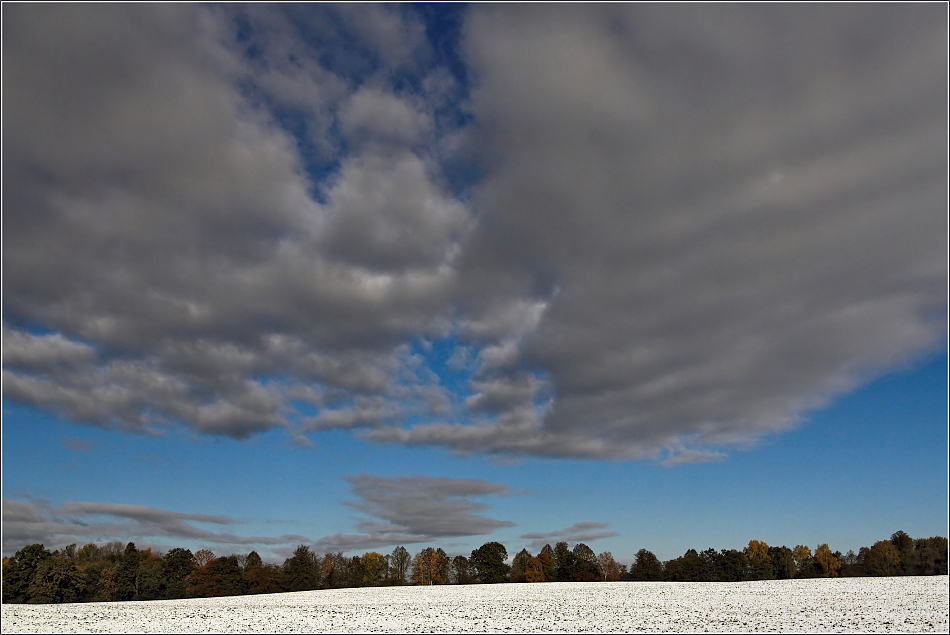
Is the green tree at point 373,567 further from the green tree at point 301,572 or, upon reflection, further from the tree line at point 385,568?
the green tree at point 301,572

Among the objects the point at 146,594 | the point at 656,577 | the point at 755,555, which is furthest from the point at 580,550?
the point at 146,594

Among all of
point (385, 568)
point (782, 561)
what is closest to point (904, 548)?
point (782, 561)

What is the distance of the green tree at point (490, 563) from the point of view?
120 m

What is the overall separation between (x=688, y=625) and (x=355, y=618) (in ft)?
74.2

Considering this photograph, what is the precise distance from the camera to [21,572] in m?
79.9

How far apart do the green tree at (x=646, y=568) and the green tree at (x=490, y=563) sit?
27383 mm

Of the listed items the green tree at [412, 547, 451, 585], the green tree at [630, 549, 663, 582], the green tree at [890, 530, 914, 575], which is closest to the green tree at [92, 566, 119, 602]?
the green tree at [412, 547, 451, 585]

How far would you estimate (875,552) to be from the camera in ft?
390

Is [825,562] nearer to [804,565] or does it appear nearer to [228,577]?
[804,565]

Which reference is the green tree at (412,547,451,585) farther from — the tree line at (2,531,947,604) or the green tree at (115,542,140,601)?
the green tree at (115,542,140,601)

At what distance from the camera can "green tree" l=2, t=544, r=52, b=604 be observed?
79250mm

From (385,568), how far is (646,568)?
60882mm

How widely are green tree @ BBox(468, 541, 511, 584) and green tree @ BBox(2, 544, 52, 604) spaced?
77.0m

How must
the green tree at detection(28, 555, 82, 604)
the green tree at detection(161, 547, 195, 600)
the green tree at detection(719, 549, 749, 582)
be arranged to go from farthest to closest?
the green tree at detection(719, 549, 749, 582), the green tree at detection(161, 547, 195, 600), the green tree at detection(28, 555, 82, 604)
